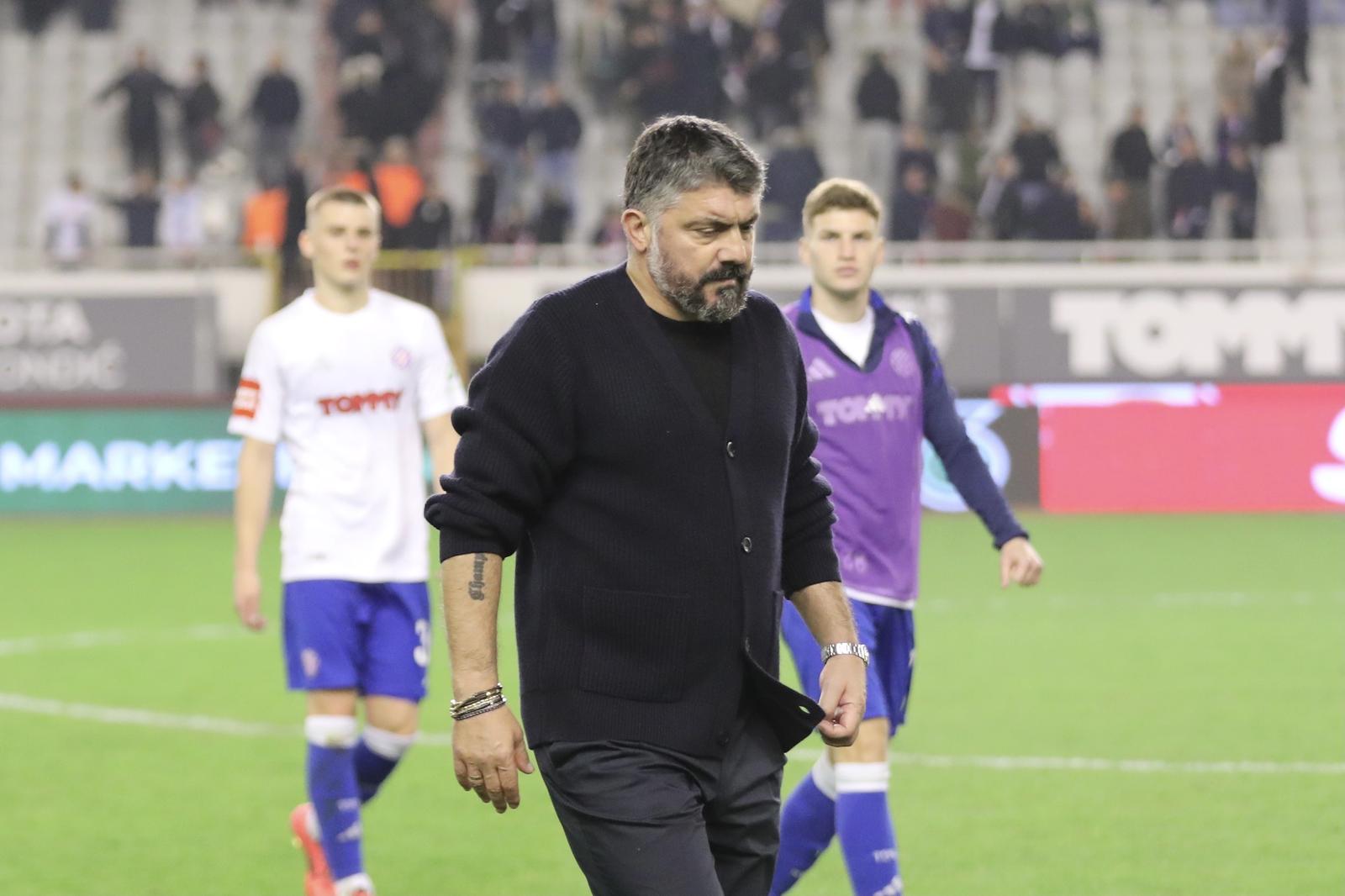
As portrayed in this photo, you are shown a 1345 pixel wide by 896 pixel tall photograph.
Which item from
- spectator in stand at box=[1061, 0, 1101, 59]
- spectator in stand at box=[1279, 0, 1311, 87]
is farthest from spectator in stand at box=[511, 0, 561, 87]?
spectator in stand at box=[1279, 0, 1311, 87]

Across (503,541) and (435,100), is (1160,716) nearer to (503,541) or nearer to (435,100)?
(503,541)

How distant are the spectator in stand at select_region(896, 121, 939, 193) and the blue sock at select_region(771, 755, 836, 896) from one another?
18.4m

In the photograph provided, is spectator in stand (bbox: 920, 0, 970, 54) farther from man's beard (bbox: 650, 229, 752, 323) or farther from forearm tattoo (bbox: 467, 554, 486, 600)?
forearm tattoo (bbox: 467, 554, 486, 600)

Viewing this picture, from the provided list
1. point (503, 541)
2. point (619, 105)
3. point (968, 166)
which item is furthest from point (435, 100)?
point (503, 541)

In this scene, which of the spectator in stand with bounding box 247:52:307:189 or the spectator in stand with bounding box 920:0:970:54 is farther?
the spectator in stand with bounding box 920:0:970:54

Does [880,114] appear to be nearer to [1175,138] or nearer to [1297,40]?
[1175,138]

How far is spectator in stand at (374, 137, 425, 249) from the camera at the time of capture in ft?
77.2

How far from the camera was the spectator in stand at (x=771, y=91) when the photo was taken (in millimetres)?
26109

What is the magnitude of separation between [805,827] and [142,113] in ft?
69.2

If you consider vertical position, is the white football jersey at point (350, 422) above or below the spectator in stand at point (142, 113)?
below

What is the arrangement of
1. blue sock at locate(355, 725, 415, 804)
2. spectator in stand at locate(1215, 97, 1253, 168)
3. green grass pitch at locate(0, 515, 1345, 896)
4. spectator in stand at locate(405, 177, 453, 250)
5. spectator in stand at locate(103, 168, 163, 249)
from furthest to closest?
spectator in stand at locate(1215, 97, 1253, 168) → spectator in stand at locate(103, 168, 163, 249) → spectator in stand at locate(405, 177, 453, 250) → green grass pitch at locate(0, 515, 1345, 896) → blue sock at locate(355, 725, 415, 804)

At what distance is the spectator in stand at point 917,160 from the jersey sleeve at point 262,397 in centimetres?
1760

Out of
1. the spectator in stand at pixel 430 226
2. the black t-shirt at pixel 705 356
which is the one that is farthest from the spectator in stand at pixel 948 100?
the black t-shirt at pixel 705 356

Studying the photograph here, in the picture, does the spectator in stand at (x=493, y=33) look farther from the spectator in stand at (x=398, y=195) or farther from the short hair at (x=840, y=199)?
the short hair at (x=840, y=199)
